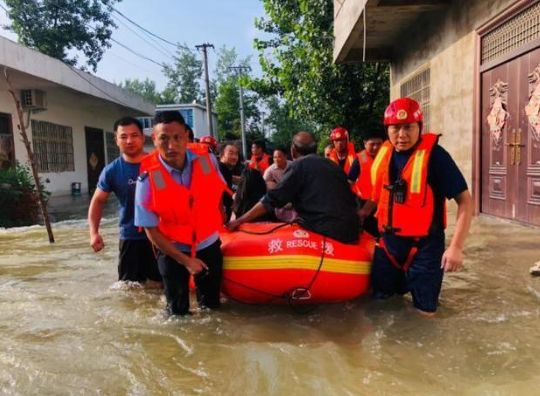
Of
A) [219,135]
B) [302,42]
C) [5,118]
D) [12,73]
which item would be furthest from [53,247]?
[219,135]

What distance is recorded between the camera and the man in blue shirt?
3.77 meters

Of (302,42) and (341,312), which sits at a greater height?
(302,42)

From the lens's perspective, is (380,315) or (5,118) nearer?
(380,315)

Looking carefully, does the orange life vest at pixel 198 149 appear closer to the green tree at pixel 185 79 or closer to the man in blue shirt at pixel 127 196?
the man in blue shirt at pixel 127 196

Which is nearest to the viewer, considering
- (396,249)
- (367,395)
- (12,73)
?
(367,395)

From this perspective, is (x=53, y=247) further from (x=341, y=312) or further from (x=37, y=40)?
(x=37, y=40)

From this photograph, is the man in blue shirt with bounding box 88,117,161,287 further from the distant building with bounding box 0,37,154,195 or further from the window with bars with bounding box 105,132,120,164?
the window with bars with bounding box 105,132,120,164

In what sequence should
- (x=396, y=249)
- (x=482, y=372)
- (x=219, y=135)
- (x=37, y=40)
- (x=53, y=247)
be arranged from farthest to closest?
(x=219, y=135)
(x=37, y=40)
(x=53, y=247)
(x=396, y=249)
(x=482, y=372)

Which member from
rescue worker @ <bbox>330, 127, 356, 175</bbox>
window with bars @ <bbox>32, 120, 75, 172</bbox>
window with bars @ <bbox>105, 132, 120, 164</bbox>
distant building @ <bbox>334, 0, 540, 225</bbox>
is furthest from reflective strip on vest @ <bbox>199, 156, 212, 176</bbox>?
window with bars @ <bbox>105, 132, 120, 164</bbox>

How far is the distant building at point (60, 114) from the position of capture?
1070cm

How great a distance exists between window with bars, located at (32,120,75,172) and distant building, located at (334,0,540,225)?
8.41 m

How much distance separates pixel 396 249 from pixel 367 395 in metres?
1.22

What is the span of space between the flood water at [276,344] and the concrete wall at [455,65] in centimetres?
→ 381

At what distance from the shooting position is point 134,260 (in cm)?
396
